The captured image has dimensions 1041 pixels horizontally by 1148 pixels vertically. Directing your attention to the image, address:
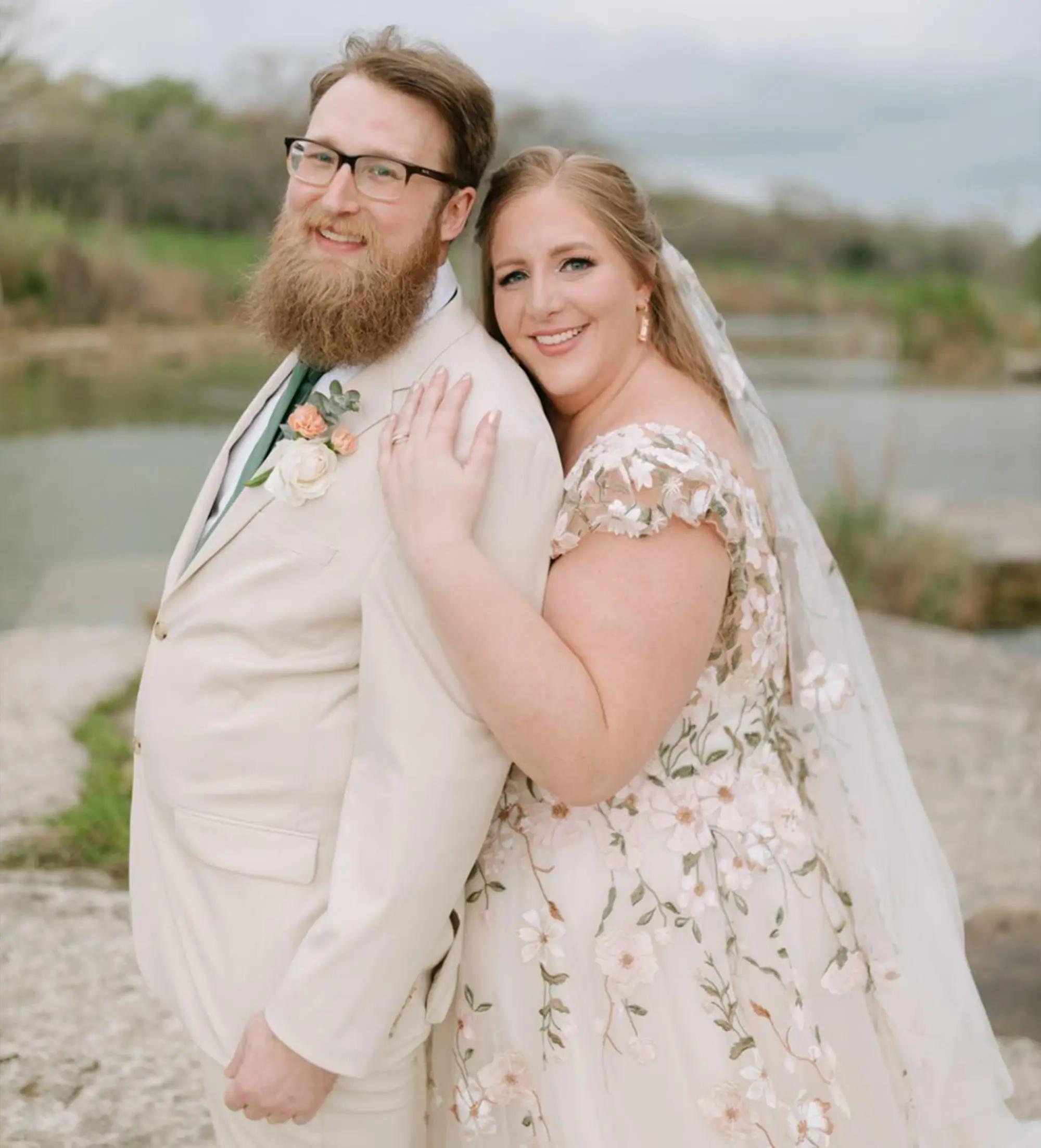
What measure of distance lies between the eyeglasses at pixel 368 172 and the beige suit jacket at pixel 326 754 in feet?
0.58

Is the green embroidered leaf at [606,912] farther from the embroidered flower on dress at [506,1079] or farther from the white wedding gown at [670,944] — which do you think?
the embroidered flower on dress at [506,1079]

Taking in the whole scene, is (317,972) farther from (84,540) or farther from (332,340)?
(84,540)

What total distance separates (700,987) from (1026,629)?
7.48m

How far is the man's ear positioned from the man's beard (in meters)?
0.02

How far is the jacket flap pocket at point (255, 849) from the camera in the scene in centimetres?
165

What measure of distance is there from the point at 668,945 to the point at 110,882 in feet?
8.89

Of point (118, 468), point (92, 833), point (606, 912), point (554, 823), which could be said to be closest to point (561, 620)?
point (554, 823)

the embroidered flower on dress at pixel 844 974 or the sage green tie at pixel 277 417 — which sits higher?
the sage green tie at pixel 277 417

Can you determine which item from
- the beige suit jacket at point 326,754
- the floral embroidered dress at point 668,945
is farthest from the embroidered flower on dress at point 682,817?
the beige suit jacket at point 326,754

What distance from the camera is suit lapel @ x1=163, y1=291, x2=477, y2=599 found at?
1.69 metres

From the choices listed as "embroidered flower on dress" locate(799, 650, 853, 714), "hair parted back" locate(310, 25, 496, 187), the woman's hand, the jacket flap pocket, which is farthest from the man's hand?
"hair parted back" locate(310, 25, 496, 187)

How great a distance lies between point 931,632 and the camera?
300 inches

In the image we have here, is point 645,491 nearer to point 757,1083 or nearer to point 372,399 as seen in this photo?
point 372,399

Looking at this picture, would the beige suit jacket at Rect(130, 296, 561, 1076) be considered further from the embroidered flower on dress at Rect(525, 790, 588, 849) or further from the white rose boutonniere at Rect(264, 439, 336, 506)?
the embroidered flower on dress at Rect(525, 790, 588, 849)
